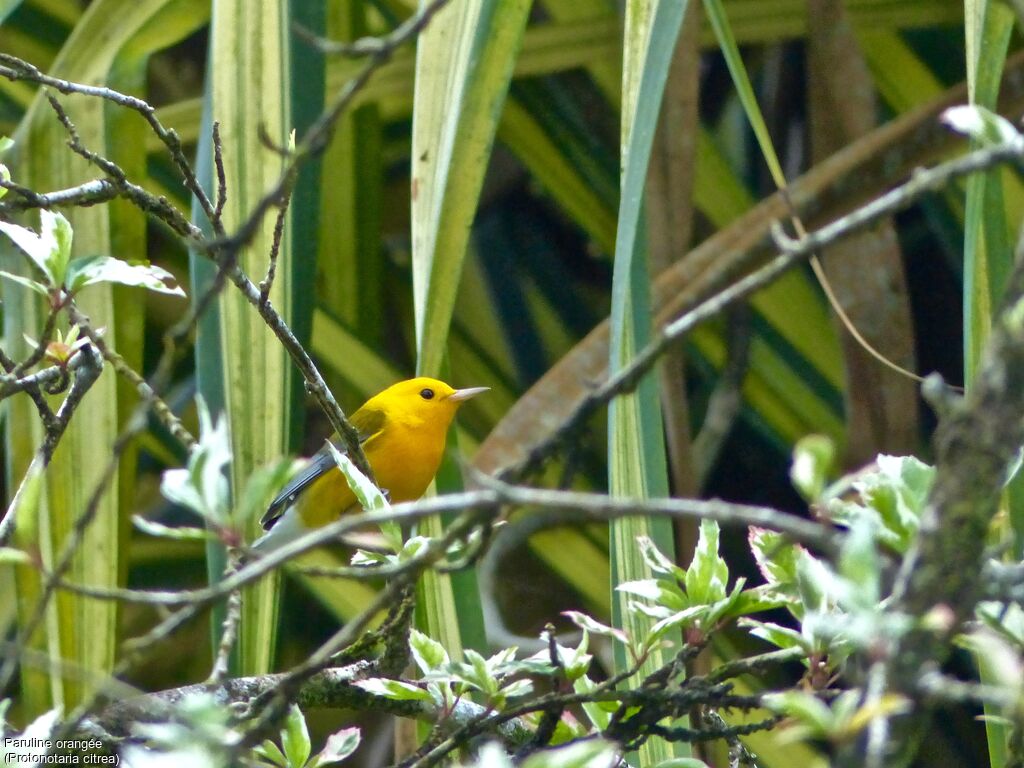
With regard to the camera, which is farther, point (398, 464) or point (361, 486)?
point (398, 464)

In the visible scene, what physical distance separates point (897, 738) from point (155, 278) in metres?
0.89

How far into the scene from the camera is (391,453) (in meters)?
3.13

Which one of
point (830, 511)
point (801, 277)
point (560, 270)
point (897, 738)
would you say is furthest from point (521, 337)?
point (897, 738)

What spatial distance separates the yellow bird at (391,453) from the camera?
3029mm

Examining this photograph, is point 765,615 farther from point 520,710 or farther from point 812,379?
point 520,710

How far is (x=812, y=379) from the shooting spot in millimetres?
3182

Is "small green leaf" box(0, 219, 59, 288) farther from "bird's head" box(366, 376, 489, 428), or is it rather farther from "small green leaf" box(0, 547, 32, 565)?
"bird's head" box(366, 376, 489, 428)

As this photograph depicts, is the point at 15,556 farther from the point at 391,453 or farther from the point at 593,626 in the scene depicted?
the point at 391,453

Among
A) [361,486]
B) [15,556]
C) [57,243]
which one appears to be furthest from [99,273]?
[15,556]

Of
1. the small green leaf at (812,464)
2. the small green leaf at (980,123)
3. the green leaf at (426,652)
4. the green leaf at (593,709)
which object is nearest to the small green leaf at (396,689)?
the green leaf at (426,652)

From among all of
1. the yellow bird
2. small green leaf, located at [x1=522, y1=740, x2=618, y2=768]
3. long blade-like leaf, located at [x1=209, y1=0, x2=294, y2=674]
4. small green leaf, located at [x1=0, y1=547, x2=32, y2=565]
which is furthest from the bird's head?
small green leaf, located at [x1=522, y1=740, x2=618, y2=768]

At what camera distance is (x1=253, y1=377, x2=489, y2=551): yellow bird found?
119 inches

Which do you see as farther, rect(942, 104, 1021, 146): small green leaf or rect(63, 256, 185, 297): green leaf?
rect(63, 256, 185, 297): green leaf

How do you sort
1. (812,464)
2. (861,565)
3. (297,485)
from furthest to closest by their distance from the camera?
(297,485) < (812,464) < (861,565)
